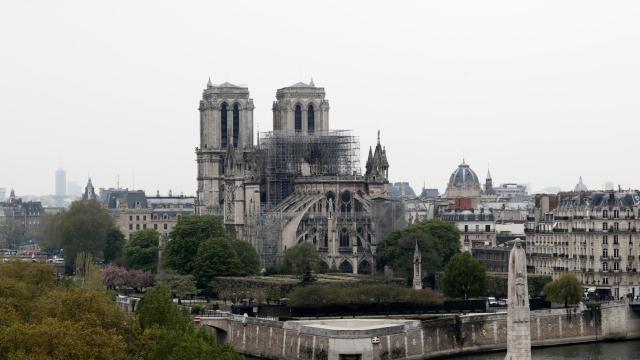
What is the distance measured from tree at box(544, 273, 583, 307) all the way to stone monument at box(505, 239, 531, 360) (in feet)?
151

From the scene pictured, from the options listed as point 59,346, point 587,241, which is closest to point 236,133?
point 587,241

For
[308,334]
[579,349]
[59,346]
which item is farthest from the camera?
[579,349]

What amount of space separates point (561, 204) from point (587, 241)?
8.39 m

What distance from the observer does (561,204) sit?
12062 centimetres

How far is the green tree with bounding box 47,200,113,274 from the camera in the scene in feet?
504

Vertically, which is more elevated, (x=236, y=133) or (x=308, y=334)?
(x=236, y=133)

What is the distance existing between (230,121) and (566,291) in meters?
61.3

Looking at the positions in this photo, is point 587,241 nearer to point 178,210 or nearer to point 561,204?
point 561,204

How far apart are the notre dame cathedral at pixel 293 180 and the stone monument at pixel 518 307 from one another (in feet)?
256

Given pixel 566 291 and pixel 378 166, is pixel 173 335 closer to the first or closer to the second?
pixel 566 291

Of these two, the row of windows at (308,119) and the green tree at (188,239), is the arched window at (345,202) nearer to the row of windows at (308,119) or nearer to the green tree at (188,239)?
the green tree at (188,239)

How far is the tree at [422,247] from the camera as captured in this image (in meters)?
124

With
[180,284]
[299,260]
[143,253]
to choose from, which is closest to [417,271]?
[299,260]

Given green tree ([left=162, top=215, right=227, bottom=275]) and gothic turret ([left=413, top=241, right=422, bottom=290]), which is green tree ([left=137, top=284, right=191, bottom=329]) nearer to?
gothic turret ([left=413, top=241, right=422, bottom=290])
